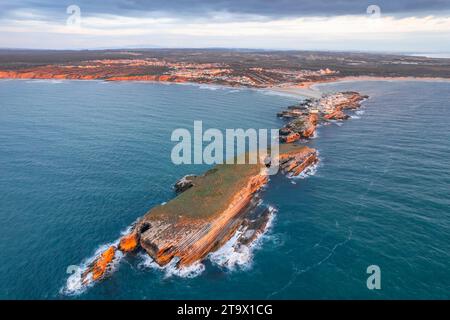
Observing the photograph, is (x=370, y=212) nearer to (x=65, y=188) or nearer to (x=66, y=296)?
(x=66, y=296)

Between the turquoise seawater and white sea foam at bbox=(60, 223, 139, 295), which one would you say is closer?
white sea foam at bbox=(60, 223, 139, 295)

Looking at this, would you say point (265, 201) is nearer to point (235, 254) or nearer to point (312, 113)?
point (235, 254)

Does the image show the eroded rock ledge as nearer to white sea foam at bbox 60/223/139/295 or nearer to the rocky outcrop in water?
white sea foam at bbox 60/223/139/295

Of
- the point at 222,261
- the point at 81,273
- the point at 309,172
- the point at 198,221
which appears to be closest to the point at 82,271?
the point at 81,273

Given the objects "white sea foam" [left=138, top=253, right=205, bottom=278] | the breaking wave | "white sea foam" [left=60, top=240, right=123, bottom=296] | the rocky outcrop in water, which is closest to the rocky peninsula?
"white sea foam" [left=60, top=240, right=123, bottom=296]
